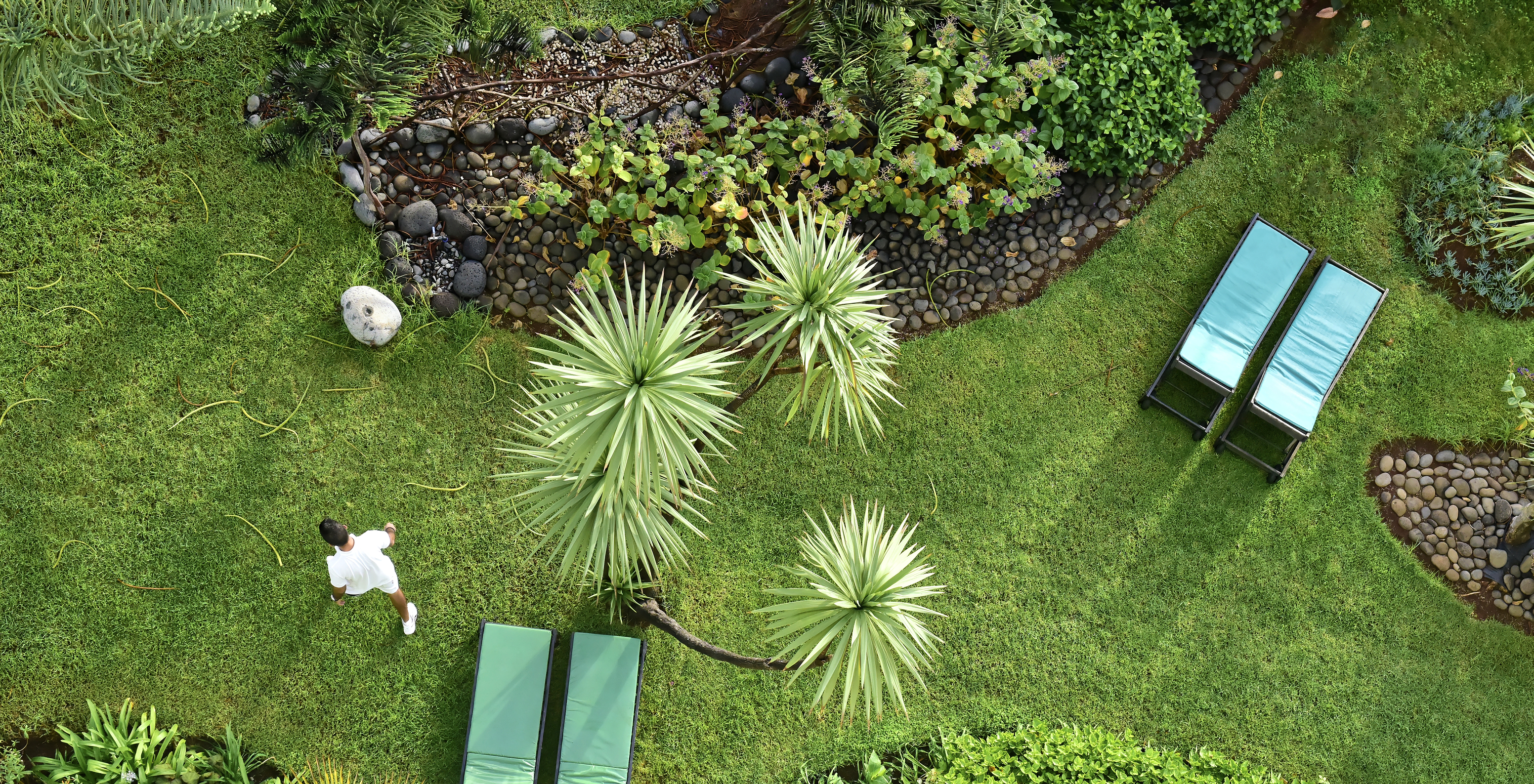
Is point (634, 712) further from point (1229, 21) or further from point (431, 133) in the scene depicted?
point (1229, 21)

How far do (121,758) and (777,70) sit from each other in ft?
19.8

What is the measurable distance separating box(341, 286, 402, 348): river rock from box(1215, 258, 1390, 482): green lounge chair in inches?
229

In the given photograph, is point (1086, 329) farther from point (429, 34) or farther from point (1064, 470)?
point (429, 34)

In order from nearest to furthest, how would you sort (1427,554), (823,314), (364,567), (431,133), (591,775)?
(823,314) → (364,567) → (591,775) → (431,133) → (1427,554)

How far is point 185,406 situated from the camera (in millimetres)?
6023

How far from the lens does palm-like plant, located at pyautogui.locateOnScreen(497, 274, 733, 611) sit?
4.20m

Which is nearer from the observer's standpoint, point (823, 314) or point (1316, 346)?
point (823, 314)

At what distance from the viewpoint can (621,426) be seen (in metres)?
4.14

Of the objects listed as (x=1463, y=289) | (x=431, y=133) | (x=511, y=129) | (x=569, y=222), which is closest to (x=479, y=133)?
(x=511, y=129)

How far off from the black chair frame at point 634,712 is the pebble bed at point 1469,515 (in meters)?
5.24

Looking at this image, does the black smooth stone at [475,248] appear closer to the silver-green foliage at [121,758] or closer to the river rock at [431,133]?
the river rock at [431,133]

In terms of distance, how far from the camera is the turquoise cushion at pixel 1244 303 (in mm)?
6145

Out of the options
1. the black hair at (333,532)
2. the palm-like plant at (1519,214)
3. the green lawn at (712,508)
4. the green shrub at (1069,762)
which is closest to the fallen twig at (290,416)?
the green lawn at (712,508)

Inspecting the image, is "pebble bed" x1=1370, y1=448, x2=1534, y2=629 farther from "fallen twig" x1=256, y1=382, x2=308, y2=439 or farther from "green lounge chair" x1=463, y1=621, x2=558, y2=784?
"fallen twig" x1=256, y1=382, x2=308, y2=439
